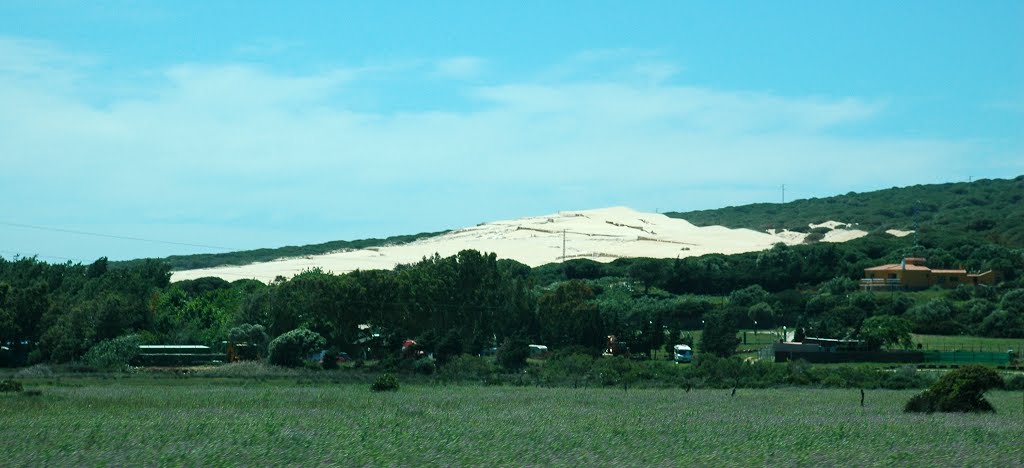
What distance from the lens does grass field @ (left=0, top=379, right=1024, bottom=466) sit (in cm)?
3066

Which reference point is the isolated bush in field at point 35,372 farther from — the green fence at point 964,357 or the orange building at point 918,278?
the orange building at point 918,278

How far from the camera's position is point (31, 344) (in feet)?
265

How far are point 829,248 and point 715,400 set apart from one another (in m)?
99.0

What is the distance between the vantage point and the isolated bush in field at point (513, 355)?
3019 inches

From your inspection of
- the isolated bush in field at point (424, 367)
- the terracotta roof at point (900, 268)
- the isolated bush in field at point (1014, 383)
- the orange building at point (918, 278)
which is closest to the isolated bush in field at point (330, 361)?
the isolated bush in field at point (424, 367)

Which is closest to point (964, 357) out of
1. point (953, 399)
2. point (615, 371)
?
point (615, 371)

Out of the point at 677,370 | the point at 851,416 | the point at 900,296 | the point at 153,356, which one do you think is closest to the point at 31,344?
the point at 153,356

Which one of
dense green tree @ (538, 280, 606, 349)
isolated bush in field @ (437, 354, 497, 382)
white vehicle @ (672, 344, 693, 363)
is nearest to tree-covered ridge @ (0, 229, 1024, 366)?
Result: dense green tree @ (538, 280, 606, 349)

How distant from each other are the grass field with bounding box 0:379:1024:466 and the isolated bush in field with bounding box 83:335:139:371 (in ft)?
59.7

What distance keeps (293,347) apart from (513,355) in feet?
45.8

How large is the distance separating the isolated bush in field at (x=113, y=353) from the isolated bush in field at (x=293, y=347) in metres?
8.55

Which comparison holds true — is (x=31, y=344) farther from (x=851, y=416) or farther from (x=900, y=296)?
(x=900, y=296)

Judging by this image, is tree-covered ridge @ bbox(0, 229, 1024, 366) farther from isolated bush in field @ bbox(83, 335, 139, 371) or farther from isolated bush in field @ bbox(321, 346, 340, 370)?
isolated bush in field @ bbox(321, 346, 340, 370)

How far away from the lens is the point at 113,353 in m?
74.9
